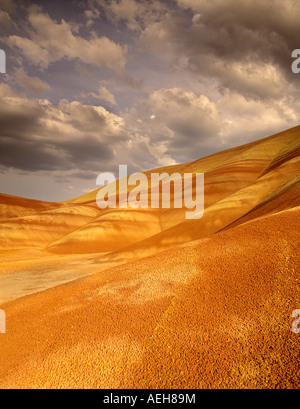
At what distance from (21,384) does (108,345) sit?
5.78 ft

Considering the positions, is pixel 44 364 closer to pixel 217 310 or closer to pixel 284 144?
pixel 217 310

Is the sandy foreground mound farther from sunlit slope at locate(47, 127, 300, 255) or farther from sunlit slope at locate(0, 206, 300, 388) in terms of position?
sunlit slope at locate(47, 127, 300, 255)

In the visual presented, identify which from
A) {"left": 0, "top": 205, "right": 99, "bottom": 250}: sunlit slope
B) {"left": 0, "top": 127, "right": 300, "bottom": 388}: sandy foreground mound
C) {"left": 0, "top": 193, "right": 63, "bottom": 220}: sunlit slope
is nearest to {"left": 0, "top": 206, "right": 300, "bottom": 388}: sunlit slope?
{"left": 0, "top": 127, "right": 300, "bottom": 388}: sandy foreground mound

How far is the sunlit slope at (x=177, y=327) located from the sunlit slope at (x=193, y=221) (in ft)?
39.2

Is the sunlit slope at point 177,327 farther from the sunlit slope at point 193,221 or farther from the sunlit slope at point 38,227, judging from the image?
the sunlit slope at point 38,227

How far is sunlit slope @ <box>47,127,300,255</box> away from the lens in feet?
68.6

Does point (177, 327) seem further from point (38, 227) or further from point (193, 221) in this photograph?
point (38, 227)

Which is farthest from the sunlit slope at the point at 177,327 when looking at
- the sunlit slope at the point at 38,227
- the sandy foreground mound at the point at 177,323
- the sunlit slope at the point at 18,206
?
the sunlit slope at the point at 18,206

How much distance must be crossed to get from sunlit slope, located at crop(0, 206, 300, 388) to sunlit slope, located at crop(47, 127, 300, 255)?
1196 centimetres

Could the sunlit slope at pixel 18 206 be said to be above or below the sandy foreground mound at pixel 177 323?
above

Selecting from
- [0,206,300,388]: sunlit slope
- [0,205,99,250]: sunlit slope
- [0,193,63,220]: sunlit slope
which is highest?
[0,193,63,220]: sunlit slope

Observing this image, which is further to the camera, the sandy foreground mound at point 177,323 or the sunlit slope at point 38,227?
the sunlit slope at point 38,227

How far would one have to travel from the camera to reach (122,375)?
416cm

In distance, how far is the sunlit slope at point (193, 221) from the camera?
20.9m
